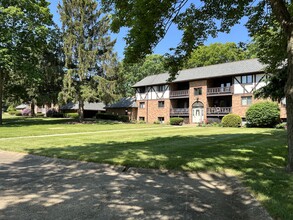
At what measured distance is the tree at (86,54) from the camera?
3966 centimetres

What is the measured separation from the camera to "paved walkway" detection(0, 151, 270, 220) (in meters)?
4.90

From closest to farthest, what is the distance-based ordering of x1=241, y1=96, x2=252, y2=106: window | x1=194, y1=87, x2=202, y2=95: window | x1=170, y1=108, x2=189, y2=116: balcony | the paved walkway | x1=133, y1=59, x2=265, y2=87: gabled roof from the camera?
the paved walkway < x1=133, y1=59, x2=265, y2=87: gabled roof < x1=241, y1=96, x2=252, y2=106: window < x1=194, y1=87, x2=202, y2=95: window < x1=170, y1=108, x2=189, y2=116: balcony

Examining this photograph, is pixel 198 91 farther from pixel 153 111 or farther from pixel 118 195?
pixel 118 195

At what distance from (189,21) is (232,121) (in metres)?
25.0

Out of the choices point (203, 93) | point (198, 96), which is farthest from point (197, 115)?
point (203, 93)

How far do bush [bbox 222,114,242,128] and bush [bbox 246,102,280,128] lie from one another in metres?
1.71

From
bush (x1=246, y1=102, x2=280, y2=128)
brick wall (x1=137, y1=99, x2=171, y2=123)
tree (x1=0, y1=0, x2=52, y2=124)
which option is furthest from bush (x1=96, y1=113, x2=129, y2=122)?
bush (x1=246, y1=102, x2=280, y2=128)

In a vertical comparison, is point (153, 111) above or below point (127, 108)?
below

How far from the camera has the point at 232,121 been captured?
3466 cm

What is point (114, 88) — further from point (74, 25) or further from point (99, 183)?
point (99, 183)

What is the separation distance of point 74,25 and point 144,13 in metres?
33.4

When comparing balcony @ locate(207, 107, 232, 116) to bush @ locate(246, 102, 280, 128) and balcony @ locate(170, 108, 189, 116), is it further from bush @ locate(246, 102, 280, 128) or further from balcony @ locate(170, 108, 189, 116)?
bush @ locate(246, 102, 280, 128)

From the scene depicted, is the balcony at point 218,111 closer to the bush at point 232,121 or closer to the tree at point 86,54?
the bush at point 232,121

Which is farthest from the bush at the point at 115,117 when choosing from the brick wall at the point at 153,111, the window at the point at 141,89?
the window at the point at 141,89
